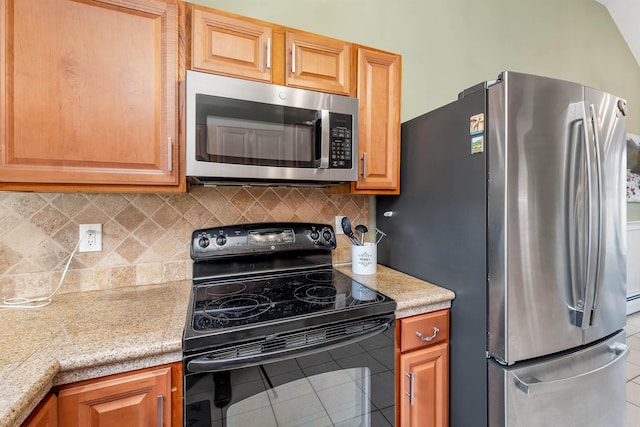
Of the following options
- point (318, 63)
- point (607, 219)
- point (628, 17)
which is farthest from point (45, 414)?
point (628, 17)

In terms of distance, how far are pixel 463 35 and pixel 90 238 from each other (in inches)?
108

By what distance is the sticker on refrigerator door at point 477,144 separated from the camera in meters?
1.17

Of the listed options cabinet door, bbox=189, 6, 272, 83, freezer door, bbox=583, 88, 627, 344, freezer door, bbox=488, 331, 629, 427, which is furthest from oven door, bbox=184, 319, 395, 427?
cabinet door, bbox=189, 6, 272, 83

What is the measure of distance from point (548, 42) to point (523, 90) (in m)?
2.29

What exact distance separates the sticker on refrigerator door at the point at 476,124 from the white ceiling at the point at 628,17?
10.8 ft

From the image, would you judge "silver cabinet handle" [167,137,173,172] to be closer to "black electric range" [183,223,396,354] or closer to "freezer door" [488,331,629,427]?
"black electric range" [183,223,396,354]

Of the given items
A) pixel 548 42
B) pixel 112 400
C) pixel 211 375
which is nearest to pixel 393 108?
pixel 211 375

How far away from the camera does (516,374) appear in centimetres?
110

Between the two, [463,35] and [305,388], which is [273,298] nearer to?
[305,388]

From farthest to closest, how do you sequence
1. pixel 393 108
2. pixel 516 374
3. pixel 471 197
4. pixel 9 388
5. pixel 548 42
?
pixel 548 42
pixel 393 108
pixel 471 197
pixel 516 374
pixel 9 388

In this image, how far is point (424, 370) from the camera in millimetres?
1269

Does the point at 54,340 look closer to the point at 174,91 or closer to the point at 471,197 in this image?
the point at 174,91

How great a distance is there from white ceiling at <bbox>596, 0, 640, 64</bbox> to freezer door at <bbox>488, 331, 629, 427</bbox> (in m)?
3.56

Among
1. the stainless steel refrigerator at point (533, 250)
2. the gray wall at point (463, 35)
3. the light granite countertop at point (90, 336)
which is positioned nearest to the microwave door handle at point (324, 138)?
the stainless steel refrigerator at point (533, 250)
